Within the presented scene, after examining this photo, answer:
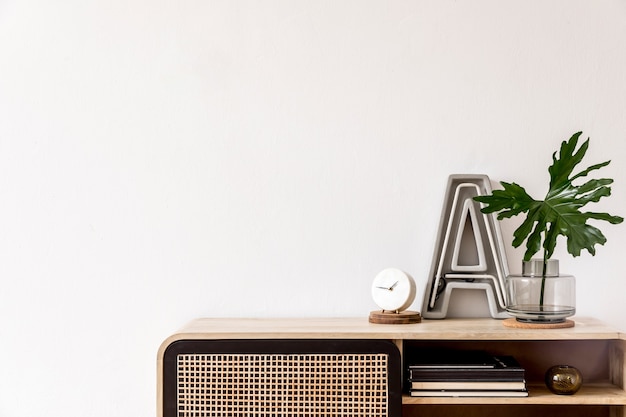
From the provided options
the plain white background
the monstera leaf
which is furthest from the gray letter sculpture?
the monstera leaf

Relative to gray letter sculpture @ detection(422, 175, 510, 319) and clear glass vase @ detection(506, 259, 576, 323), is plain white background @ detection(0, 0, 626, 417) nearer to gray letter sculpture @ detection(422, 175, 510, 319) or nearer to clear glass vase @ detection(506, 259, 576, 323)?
gray letter sculpture @ detection(422, 175, 510, 319)

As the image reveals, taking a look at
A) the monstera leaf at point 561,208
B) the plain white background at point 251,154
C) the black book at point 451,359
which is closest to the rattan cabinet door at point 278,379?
the black book at point 451,359

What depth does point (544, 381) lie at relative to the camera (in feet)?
7.19

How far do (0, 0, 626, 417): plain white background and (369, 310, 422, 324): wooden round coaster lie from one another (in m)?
0.18

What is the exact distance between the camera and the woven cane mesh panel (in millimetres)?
1973

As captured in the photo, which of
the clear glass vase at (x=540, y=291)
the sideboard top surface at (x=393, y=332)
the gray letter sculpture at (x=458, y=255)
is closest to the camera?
the sideboard top surface at (x=393, y=332)

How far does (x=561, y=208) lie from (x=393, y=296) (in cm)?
54

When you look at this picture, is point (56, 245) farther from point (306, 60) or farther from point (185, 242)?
point (306, 60)

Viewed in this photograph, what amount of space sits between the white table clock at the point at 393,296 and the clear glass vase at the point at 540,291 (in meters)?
0.30

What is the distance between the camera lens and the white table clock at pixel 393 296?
6.91 ft

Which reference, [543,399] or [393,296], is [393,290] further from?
[543,399]

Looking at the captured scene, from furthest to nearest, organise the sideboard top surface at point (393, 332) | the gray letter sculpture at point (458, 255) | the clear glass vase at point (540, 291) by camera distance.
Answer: the gray letter sculpture at point (458, 255) < the clear glass vase at point (540, 291) < the sideboard top surface at point (393, 332)

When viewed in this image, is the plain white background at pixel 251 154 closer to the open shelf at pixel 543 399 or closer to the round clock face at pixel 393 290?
the round clock face at pixel 393 290

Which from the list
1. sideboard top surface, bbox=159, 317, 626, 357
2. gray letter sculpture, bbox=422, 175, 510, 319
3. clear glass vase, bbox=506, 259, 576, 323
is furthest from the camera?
gray letter sculpture, bbox=422, 175, 510, 319
